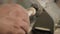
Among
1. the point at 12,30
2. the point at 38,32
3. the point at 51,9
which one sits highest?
the point at 51,9

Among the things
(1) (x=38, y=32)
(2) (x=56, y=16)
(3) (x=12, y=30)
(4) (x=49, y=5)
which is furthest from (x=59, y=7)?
(3) (x=12, y=30)

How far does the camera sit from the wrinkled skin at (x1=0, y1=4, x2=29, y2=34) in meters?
0.81

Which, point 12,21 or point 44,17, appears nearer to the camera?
point 12,21

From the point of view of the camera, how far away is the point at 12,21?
35.2 inches

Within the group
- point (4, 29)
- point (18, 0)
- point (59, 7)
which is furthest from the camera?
point (59, 7)

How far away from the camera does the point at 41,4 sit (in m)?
1.62

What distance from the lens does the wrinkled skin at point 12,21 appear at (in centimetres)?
81

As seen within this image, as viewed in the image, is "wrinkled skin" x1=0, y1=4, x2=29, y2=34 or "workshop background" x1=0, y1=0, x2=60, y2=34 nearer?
"wrinkled skin" x1=0, y1=4, x2=29, y2=34

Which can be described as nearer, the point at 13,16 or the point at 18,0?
the point at 13,16

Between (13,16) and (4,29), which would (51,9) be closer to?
(13,16)

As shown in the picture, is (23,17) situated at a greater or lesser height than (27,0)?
lesser

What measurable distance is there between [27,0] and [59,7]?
0.55 m

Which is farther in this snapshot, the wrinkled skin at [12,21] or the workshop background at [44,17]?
the workshop background at [44,17]

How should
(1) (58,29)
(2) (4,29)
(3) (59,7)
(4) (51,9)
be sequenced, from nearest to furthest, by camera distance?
(2) (4,29)
(1) (58,29)
(4) (51,9)
(3) (59,7)
